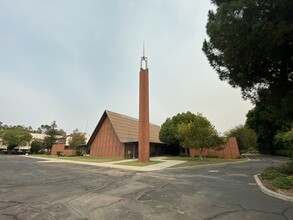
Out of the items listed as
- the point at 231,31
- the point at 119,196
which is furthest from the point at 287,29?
the point at 119,196

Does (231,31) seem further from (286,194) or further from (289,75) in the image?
(286,194)

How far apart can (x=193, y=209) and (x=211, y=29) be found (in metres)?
6.27

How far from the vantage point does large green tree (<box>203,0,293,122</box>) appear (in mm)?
6590

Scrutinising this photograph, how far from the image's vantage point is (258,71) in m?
9.41

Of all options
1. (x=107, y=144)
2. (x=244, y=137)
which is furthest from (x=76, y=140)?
(x=244, y=137)

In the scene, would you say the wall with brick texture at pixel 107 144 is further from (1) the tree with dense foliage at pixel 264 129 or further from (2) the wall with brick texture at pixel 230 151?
(1) the tree with dense foliage at pixel 264 129

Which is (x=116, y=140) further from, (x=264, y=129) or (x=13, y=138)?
(x=13, y=138)

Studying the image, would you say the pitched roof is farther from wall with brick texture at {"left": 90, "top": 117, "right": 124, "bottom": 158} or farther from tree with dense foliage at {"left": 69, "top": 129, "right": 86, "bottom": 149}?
tree with dense foliage at {"left": 69, "top": 129, "right": 86, "bottom": 149}

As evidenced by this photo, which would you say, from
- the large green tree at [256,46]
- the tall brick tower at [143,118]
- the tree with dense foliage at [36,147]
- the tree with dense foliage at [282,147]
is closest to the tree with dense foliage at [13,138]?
the tree with dense foliage at [36,147]

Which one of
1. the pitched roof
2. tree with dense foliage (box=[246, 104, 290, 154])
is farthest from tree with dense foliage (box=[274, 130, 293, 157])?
the pitched roof

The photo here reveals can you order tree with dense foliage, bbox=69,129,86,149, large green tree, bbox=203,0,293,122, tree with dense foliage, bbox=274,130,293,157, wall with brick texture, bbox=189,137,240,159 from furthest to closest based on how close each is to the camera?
1. tree with dense foliage, bbox=69,129,86,149
2. tree with dense foliage, bbox=274,130,293,157
3. wall with brick texture, bbox=189,137,240,159
4. large green tree, bbox=203,0,293,122

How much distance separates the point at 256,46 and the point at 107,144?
33.9 meters

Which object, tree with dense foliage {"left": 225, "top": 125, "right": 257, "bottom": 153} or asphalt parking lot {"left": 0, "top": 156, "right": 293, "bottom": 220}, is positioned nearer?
asphalt parking lot {"left": 0, "top": 156, "right": 293, "bottom": 220}

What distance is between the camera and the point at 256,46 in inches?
286
